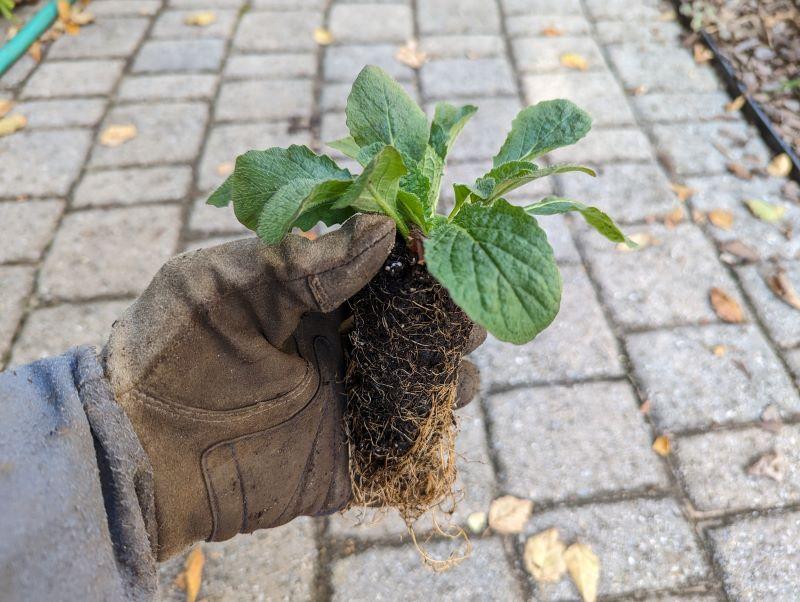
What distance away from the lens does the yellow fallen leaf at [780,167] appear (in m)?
2.92

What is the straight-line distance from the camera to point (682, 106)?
10.6ft

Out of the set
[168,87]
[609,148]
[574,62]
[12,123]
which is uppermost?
[12,123]

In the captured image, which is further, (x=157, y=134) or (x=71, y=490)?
(x=157, y=134)

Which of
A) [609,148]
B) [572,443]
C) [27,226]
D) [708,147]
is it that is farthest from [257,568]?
[708,147]

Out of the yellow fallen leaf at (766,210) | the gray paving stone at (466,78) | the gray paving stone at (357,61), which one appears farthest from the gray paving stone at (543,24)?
the yellow fallen leaf at (766,210)

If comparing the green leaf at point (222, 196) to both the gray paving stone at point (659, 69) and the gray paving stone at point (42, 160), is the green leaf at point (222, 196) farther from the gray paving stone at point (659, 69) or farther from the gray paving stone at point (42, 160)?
the gray paving stone at point (659, 69)

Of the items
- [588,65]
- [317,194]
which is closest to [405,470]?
[317,194]

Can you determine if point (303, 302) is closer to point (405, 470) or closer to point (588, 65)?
point (405, 470)

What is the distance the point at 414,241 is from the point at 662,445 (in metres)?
1.25

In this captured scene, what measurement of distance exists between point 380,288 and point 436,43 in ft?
8.48

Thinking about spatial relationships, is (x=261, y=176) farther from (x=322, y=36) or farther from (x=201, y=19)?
(x=201, y=19)

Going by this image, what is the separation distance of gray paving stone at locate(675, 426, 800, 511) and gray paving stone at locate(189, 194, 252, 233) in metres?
1.77

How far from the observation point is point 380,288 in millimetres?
1332

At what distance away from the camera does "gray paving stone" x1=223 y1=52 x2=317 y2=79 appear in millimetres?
3320
